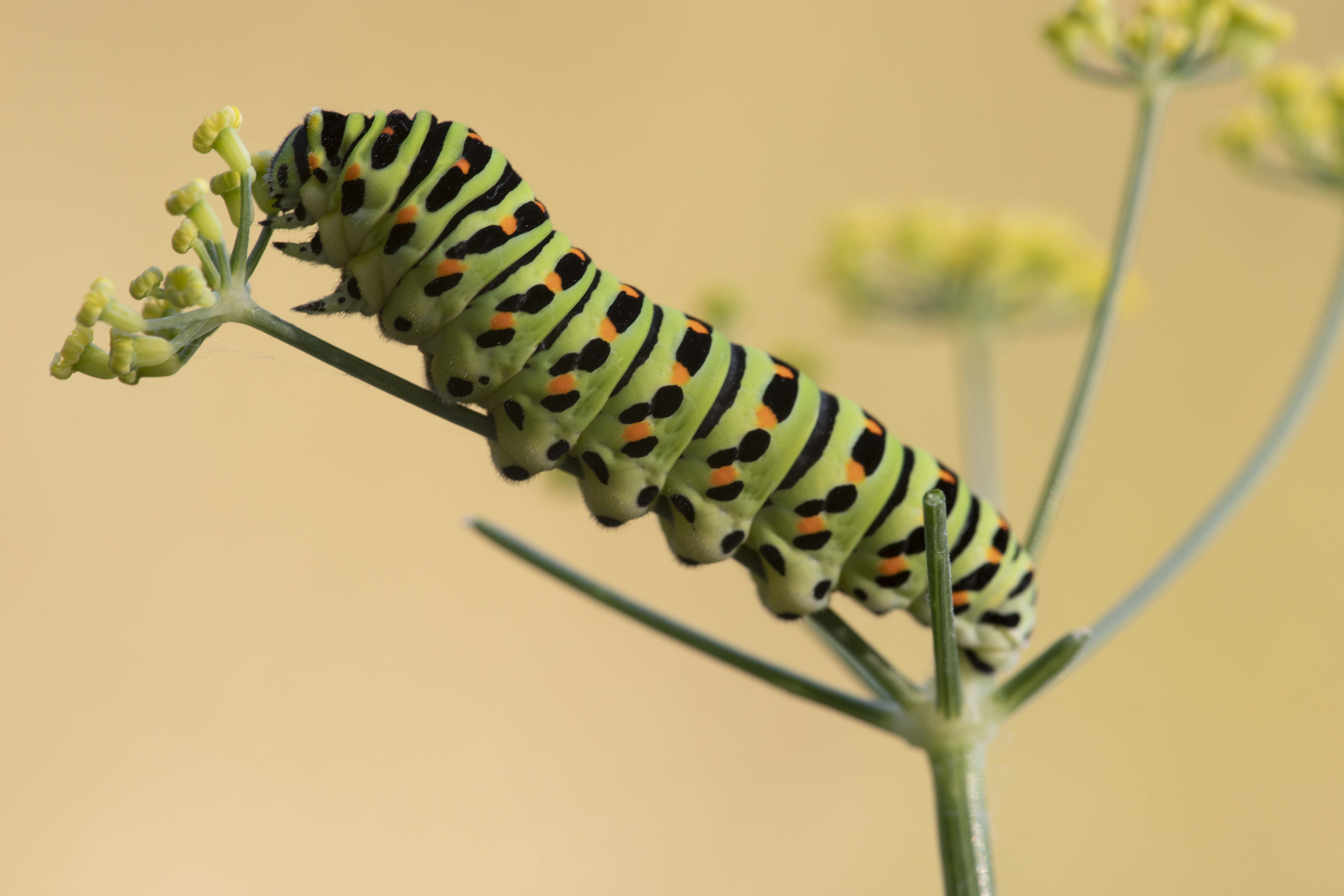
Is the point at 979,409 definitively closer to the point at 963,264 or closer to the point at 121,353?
the point at 963,264

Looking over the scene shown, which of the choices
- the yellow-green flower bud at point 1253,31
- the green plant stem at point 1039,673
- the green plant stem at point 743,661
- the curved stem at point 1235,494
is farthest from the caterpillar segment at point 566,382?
the yellow-green flower bud at point 1253,31

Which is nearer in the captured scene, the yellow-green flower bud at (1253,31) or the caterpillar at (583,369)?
the caterpillar at (583,369)

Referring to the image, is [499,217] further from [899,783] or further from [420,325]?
[899,783]

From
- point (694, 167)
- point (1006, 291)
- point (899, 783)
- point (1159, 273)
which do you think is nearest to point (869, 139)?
point (694, 167)

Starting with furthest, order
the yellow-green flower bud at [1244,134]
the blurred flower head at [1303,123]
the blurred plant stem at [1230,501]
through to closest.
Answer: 1. the yellow-green flower bud at [1244,134]
2. the blurred flower head at [1303,123]
3. the blurred plant stem at [1230,501]

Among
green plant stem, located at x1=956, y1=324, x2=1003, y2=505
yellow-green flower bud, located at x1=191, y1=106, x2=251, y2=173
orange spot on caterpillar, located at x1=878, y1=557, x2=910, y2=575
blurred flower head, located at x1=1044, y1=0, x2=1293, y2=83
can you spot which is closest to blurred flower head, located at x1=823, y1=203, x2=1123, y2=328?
green plant stem, located at x1=956, y1=324, x2=1003, y2=505

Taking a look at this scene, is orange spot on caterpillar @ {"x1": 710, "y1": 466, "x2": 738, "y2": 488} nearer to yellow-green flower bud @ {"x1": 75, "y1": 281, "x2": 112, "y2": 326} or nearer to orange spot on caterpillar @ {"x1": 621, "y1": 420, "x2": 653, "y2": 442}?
orange spot on caterpillar @ {"x1": 621, "y1": 420, "x2": 653, "y2": 442}

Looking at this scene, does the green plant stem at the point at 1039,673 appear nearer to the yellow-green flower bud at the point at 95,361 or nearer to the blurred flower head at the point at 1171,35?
the yellow-green flower bud at the point at 95,361
